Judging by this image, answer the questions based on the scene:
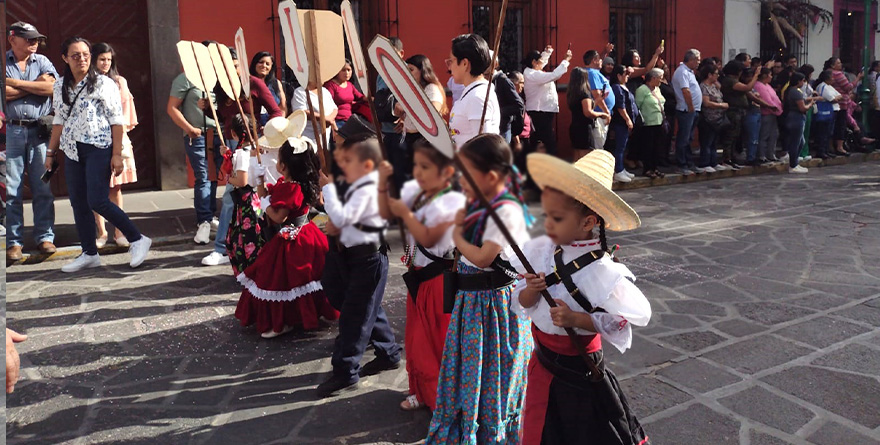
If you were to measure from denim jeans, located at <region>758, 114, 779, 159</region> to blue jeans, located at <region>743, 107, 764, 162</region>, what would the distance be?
113 millimetres

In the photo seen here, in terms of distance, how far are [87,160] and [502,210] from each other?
5.37 meters

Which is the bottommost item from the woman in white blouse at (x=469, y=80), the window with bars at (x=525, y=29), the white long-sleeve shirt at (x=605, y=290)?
the white long-sleeve shirt at (x=605, y=290)

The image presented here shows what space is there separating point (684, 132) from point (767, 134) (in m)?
2.02

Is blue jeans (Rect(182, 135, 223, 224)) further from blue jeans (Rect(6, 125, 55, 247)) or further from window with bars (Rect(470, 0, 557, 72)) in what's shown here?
window with bars (Rect(470, 0, 557, 72))

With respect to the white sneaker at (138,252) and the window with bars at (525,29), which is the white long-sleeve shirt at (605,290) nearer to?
the white sneaker at (138,252)

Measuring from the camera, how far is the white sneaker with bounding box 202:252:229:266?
231 inches

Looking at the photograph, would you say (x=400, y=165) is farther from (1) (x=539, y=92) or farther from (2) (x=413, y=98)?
(1) (x=539, y=92)

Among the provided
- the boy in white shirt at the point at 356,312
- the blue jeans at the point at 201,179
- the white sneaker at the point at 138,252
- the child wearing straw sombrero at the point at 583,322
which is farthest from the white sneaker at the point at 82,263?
the child wearing straw sombrero at the point at 583,322

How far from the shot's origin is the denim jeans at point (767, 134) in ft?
39.3

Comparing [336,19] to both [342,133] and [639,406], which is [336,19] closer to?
[342,133]

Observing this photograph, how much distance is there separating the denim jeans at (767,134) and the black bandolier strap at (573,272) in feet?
36.3

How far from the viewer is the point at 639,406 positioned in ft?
10.6

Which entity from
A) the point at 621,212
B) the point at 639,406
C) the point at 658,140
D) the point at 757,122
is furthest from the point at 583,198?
the point at 757,122

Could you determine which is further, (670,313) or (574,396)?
(670,313)
